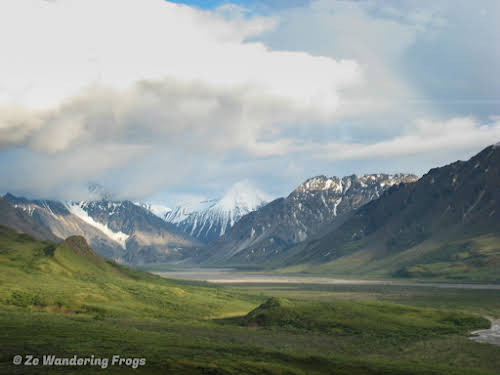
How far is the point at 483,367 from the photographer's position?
319ft

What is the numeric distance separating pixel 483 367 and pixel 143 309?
4221 inches

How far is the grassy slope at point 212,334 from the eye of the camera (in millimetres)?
83125

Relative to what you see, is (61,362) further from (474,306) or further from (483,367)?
(474,306)

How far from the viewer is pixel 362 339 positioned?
428 ft

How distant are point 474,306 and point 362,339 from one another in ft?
280

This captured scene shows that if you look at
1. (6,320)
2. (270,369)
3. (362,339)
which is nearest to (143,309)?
(6,320)

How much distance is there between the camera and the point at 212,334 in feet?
416

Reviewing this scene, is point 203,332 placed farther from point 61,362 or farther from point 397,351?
point 61,362

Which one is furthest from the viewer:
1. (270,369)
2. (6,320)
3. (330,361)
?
(6,320)

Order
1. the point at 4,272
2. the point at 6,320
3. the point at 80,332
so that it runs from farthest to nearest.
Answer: the point at 4,272 → the point at 6,320 → the point at 80,332

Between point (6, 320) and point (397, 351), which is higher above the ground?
point (6, 320)

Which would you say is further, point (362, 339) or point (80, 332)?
point (362, 339)

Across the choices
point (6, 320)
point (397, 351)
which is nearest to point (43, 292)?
point (6, 320)

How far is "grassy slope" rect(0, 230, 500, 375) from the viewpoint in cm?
8312
